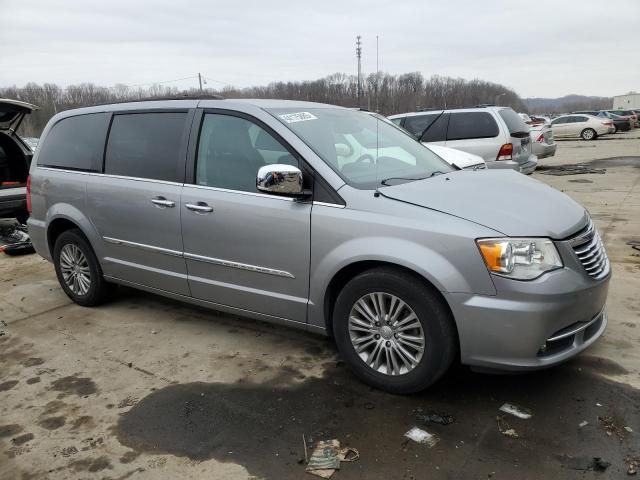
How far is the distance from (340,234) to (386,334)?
2.17 ft

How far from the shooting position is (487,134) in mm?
9555

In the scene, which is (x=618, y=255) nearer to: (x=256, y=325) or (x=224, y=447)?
(x=256, y=325)

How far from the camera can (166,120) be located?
4.13 m

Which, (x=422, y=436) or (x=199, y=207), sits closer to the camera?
(x=422, y=436)

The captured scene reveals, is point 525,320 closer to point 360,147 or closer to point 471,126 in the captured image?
point 360,147

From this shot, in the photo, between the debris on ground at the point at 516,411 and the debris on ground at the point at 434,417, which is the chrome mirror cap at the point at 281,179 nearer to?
the debris on ground at the point at 434,417

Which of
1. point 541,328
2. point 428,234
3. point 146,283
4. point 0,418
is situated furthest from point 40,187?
point 541,328

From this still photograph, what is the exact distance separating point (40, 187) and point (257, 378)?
10.1ft

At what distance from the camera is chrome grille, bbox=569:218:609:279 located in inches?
117

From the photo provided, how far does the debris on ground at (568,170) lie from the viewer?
14.4m

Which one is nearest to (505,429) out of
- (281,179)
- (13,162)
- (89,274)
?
(281,179)

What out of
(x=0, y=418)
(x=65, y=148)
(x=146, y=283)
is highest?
(x=65, y=148)

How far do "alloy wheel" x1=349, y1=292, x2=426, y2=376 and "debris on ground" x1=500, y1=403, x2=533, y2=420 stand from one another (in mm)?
567

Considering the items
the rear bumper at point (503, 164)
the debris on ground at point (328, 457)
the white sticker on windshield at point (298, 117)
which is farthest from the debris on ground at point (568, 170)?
the debris on ground at point (328, 457)
